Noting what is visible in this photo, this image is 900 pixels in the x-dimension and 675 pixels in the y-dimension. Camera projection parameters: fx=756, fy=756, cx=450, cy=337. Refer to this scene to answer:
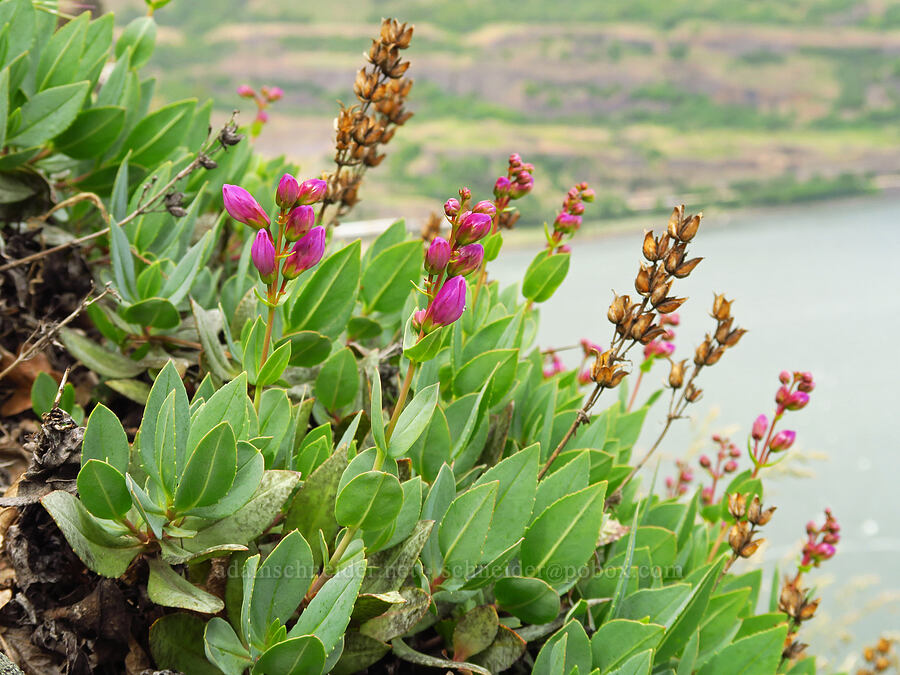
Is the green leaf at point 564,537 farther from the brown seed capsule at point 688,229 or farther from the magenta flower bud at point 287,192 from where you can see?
the magenta flower bud at point 287,192

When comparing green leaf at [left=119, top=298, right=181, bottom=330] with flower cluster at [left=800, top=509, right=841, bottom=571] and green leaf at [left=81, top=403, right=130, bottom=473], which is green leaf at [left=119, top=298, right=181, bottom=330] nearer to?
green leaf at [left=81, top=403, right=130, bottom=473]

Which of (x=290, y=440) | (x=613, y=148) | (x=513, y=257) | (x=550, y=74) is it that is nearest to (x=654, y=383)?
(x=613, y=148)

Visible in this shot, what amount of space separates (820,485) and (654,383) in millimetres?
1568

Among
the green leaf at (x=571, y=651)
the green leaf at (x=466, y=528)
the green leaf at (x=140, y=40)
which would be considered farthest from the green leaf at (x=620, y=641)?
the green leaf at (x=140, y=40)

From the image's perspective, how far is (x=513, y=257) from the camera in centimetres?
306

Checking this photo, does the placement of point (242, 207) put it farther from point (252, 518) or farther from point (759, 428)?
point (759, 428)

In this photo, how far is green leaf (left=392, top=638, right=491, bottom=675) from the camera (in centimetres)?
55

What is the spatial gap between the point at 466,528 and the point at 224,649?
18cm

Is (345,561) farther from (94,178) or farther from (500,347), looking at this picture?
(94,178)

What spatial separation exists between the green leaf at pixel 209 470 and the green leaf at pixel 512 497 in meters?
0.19

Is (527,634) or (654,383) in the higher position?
(527,634)

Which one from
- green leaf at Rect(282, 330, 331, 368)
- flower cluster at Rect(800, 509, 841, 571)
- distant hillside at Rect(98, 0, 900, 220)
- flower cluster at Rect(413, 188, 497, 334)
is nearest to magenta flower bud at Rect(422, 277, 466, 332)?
flower cluster at Rect(413, 188, 497, 334)

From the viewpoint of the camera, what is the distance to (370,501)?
509 millimetres

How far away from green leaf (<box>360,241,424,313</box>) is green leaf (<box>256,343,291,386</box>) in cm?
23
